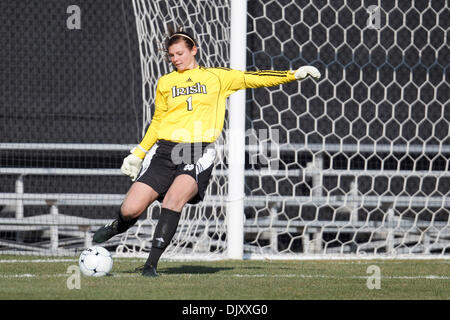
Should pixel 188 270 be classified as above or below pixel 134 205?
below

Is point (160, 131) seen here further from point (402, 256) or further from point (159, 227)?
point (402, 256)

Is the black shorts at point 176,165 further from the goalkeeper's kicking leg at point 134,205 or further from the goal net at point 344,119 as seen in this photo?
the goal net at point 344,119

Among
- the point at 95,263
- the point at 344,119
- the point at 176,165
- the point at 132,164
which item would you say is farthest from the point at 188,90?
the point at 344,119

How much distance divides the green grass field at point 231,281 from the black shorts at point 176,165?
2.19ft

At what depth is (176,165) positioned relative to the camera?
5648mm

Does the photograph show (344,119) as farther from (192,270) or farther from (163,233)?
(163,233)

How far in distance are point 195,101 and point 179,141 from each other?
335 mm

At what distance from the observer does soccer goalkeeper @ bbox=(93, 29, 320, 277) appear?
545 cm

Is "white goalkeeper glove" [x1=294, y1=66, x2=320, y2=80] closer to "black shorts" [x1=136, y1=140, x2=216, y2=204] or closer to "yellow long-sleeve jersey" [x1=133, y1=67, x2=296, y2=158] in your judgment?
"yellow long-sleeve jersey" [x1=133, y1=67, x2=296, y2=158]

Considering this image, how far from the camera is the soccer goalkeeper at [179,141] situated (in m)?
5.45

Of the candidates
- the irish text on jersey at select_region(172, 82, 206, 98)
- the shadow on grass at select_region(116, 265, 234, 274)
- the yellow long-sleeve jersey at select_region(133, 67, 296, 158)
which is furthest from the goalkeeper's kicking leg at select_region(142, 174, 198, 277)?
the irish text on jersey at select_region(172, 82, 206, 98)

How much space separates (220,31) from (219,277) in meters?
3.38

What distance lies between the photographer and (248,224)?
8.27 m

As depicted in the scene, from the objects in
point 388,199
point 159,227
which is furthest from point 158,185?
point 388,199
